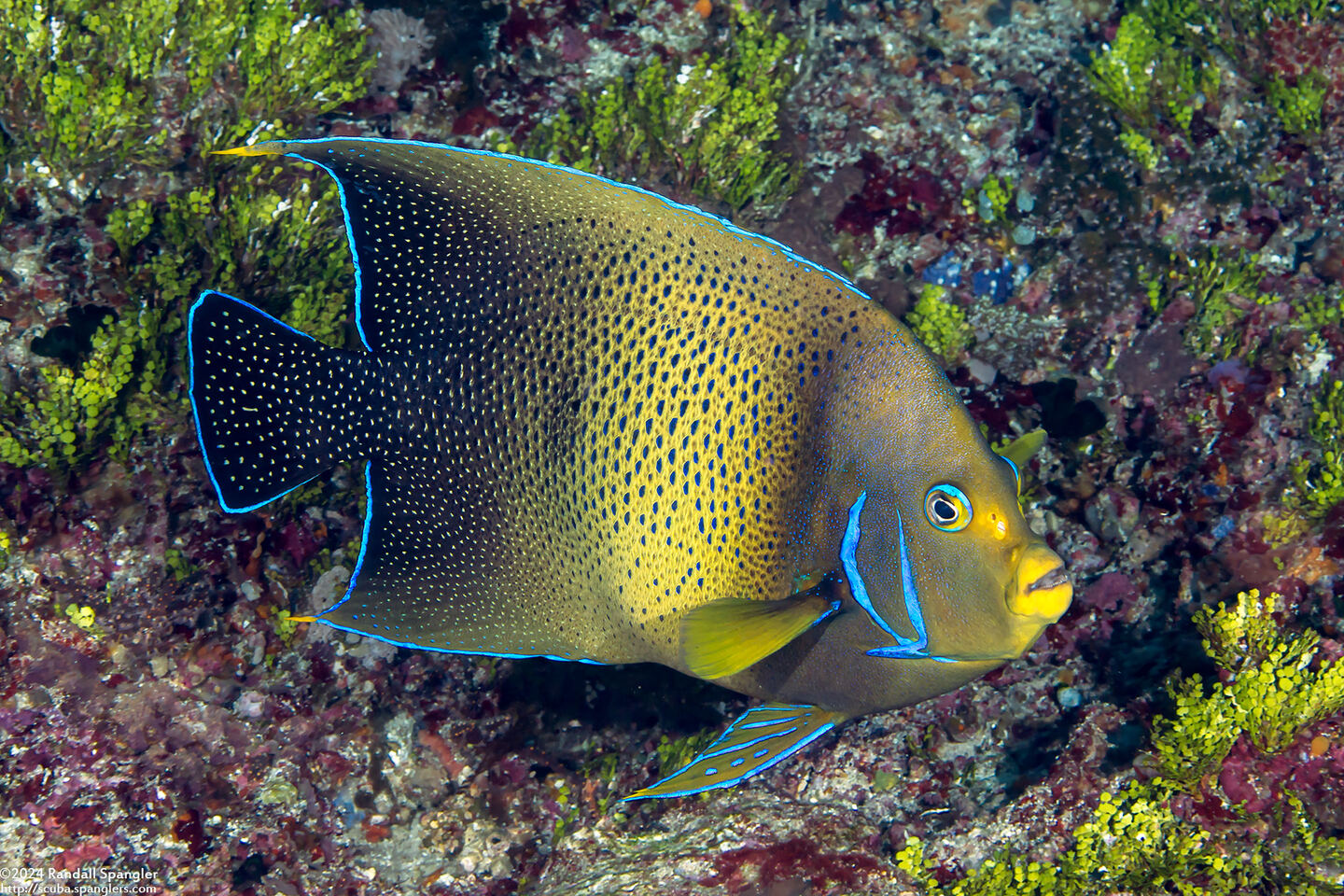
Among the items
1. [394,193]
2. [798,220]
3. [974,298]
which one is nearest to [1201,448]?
[974,298]

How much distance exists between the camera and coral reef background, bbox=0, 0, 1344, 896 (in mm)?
2660

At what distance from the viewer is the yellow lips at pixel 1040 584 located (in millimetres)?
1663

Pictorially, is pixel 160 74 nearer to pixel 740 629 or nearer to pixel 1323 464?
pixel 740 629

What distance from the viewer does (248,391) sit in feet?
6.93

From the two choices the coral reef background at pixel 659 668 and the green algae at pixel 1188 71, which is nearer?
the coral reef background at pixel 659 668

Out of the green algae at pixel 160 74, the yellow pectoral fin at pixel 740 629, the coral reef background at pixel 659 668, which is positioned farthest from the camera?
the green algae at pixel 160 74

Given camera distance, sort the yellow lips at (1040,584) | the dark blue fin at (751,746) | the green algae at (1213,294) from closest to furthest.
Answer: the yellow lips at (1040,584) → the dark blue fin at (751,746) → the green algae at (1213,294)

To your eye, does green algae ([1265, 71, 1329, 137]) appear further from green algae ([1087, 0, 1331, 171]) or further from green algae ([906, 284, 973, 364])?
green algae ([906, 284, 973, 364])

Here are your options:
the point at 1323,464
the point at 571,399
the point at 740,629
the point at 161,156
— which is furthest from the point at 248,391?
the point at 1323,464

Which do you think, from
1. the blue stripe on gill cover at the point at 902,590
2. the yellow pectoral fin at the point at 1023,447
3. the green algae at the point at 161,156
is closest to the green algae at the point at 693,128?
the green algae at the point at 161,156

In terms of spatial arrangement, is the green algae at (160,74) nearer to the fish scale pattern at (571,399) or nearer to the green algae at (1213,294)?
the fish scale pattern at (571,399)

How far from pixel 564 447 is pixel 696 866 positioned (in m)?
1.60

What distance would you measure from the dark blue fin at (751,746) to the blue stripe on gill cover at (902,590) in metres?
0.34

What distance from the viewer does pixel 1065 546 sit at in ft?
11.5
